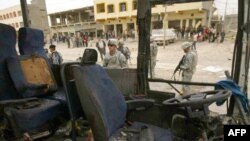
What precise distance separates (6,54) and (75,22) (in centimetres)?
3647

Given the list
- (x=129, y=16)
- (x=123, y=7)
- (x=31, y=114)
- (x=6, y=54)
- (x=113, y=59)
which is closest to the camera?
(x=31, y=114)

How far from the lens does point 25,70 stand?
3373 mm

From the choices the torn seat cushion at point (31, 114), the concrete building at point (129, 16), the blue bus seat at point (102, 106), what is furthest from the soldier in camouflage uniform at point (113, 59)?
the concrete building at point (129, 16)

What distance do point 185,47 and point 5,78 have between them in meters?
3.99

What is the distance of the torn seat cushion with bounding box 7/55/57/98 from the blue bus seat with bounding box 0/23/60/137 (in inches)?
0.6

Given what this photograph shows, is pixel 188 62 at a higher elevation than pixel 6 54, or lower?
lower

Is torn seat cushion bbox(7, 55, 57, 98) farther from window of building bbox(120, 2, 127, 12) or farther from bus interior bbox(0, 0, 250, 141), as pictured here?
window of building bbox(120, 2, 127, 12)

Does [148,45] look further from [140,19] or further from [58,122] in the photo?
[58,122]

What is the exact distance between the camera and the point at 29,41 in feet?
12.4

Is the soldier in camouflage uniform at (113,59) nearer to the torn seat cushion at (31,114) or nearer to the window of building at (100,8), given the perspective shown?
the torn seat cushion at (31,114)

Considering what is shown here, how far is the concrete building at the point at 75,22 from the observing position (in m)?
34.3

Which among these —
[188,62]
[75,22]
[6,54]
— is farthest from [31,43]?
[75,22]

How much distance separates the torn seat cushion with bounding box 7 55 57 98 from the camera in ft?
10.3

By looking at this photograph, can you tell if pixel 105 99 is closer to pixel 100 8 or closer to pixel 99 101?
pixel 99 101
